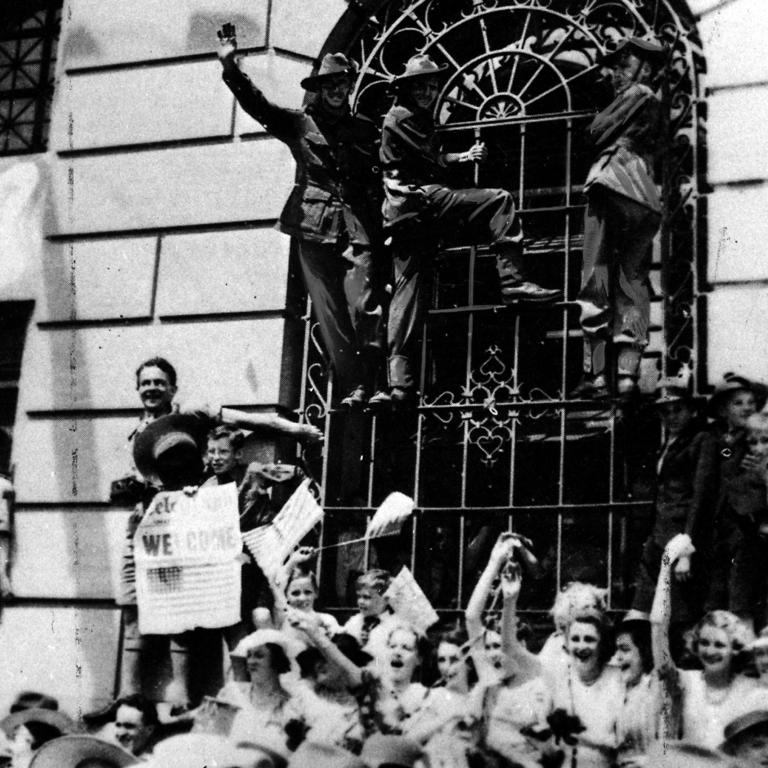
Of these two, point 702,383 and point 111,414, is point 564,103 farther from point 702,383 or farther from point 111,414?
point 111,414

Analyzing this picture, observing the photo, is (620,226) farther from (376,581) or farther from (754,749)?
(754,749)

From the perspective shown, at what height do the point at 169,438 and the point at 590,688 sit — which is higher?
the point at 169,438

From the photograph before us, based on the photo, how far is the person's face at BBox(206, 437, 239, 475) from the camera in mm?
13031

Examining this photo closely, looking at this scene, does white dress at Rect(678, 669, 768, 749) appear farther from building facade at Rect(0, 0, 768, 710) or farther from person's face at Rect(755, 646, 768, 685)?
building facade at Rect(0, 0, 768, 710)

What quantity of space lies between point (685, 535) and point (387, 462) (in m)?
2.62

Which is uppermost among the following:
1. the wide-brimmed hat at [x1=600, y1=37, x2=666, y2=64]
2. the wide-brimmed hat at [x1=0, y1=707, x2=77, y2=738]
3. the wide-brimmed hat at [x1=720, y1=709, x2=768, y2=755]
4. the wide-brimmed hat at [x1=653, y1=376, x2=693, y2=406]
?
the wide-brimmed hat at [x1=600, y1=37, x2=666, y2=64]

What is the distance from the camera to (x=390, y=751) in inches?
456

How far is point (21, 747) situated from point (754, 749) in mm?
5498

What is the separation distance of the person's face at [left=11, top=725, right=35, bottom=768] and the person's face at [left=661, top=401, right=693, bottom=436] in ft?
17.6

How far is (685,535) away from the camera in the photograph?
11.5 metres

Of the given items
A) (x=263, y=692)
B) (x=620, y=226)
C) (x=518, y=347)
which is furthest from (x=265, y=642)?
(x=620, y=226)

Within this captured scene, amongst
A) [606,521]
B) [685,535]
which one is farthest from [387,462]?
[685,535]

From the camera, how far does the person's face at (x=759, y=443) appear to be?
37.7ft

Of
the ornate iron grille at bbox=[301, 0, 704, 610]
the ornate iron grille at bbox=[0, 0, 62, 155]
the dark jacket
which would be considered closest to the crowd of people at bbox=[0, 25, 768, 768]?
the dark jacket
